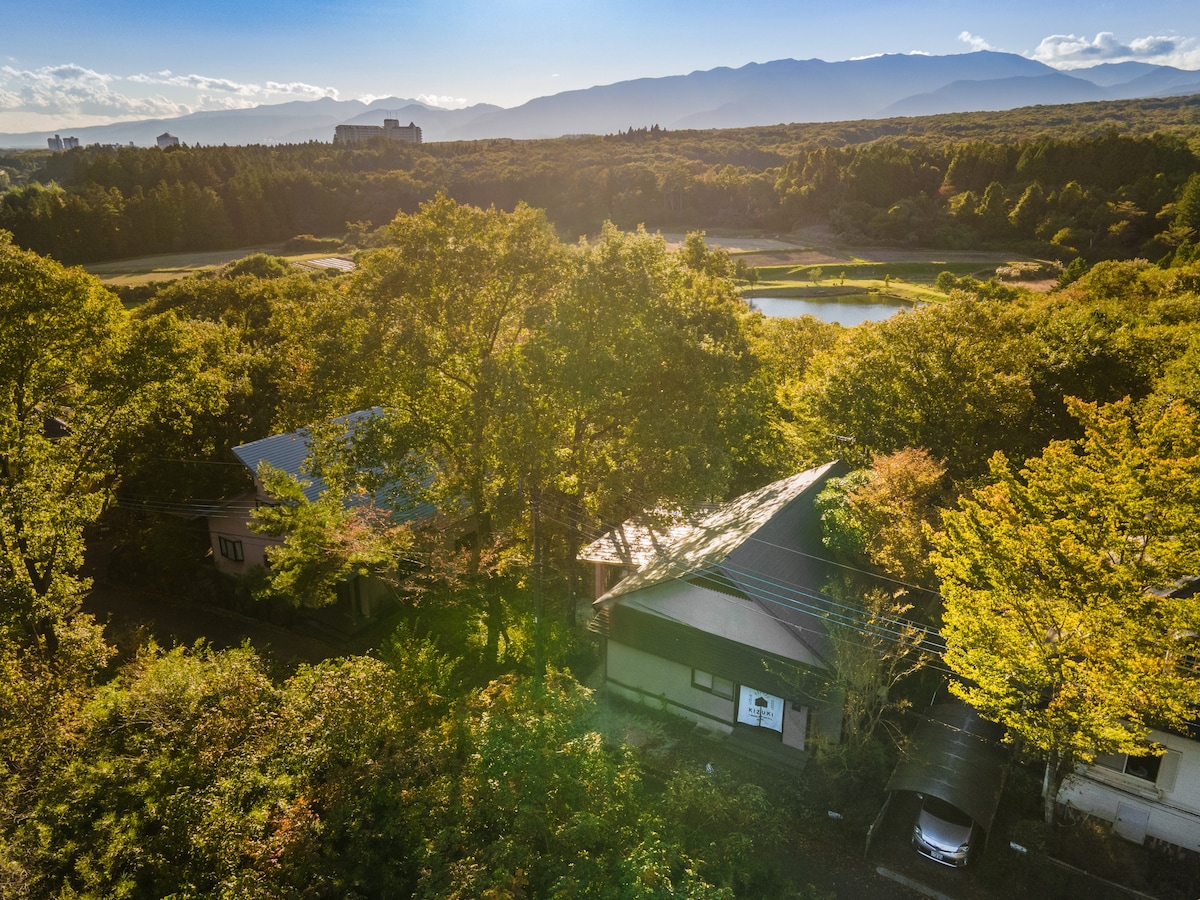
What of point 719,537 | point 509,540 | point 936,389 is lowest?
point 509,540

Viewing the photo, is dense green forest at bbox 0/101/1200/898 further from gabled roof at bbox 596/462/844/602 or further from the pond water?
the pond water

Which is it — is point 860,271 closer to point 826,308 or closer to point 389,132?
point 826,308

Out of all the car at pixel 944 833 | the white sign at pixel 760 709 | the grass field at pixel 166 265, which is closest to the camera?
the car at pixel 944 833

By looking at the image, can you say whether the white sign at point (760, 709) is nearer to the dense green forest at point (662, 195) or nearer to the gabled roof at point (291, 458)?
the gabled roof at point (291, 458)

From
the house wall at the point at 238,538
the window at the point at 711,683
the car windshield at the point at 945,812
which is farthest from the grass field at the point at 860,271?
the car windshield at the point at 945,812

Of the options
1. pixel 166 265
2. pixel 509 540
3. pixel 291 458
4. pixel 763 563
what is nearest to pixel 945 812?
pixel 763 563
